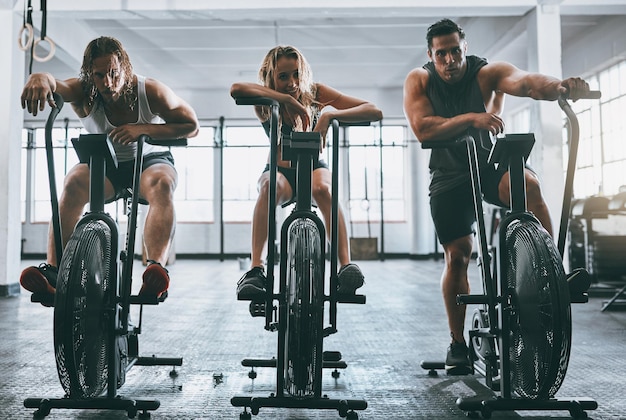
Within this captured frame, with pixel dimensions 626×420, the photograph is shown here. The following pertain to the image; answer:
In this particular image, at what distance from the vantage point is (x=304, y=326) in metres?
1.75

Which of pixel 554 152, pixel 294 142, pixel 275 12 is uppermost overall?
pixel 275 12

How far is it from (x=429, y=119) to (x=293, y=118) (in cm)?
60

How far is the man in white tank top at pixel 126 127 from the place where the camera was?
214 cm

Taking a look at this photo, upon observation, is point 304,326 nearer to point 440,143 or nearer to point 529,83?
point 440,143

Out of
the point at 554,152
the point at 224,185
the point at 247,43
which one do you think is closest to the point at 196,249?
the point at 224,185

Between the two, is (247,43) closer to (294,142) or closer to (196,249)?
(196,249)

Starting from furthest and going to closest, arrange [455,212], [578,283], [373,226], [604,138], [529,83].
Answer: [373,226] < [604,138] < [455,212] < [529,83] < [578,283]

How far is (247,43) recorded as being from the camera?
29.3 ft

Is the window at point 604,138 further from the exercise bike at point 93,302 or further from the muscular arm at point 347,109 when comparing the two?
the exercise bike at point 93,302

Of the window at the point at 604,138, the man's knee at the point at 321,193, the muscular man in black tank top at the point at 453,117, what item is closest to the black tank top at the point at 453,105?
the muscular man in black tank top at the point at 453,117

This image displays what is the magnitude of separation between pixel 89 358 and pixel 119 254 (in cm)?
41

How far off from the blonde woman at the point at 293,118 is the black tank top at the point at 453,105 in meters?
0.43

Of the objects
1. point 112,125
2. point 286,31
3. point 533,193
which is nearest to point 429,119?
point 533,193

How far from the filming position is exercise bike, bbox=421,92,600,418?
1710 millimetres
